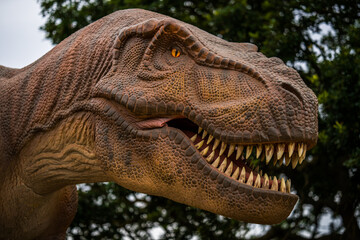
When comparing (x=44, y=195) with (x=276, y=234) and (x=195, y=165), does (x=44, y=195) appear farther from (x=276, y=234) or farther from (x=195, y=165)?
(x=276, y=234)

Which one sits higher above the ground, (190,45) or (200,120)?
(190,45)

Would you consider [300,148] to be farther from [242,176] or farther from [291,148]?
[242,176]

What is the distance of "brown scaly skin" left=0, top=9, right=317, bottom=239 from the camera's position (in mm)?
2102

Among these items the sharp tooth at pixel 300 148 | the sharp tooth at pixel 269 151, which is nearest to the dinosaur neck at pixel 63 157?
the sharp tooth at pixel 269 151

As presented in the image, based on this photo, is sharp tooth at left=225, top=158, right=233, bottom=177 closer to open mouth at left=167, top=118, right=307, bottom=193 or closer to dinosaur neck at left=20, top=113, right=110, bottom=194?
open mouth at left=167, top=118, right=307, bottom=193

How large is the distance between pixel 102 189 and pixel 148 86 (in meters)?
2.80

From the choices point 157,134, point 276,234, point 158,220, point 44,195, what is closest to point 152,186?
point 157,134

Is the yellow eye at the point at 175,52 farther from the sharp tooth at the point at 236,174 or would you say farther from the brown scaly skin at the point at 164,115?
the sharp tooth at the point at 236,174

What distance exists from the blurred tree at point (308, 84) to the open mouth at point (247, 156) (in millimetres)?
1767

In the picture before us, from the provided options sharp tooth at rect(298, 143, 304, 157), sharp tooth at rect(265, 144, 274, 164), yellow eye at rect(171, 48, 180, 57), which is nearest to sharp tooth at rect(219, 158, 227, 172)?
sharp tooth at rect(265, 144, 274, 164)

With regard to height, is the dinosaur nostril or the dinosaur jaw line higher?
the dinosaur nostril

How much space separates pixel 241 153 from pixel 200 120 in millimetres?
231

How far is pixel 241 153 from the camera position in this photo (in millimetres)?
2145

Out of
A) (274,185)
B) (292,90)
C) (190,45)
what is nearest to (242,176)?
(274,185)
